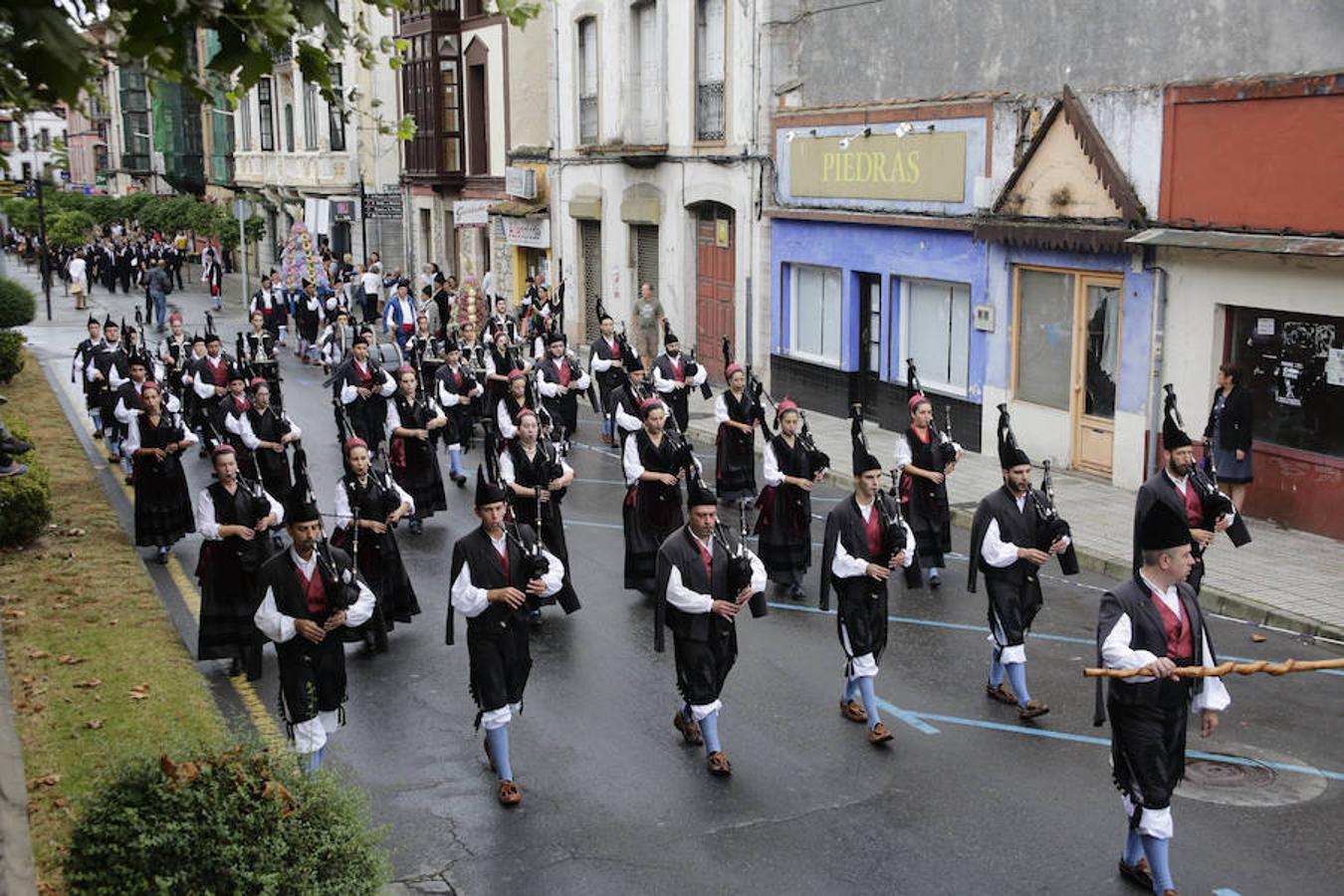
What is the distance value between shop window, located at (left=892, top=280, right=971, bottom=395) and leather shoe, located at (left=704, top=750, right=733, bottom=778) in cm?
1269

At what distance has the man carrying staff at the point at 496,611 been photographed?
352 inches

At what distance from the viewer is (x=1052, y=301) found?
63.2 feet

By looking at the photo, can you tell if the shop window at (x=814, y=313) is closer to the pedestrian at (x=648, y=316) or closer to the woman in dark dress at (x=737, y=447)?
the pedestrian at (x=648, y=316)

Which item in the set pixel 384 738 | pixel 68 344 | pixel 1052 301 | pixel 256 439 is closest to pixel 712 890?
pixel 384 738

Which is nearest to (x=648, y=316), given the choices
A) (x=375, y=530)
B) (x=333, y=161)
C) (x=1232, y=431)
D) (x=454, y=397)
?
(x=454, y=397)

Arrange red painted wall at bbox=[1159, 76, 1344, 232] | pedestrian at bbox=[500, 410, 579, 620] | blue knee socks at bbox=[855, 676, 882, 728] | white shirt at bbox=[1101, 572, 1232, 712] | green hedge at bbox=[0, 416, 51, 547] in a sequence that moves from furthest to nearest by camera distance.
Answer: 1. red painted wall at bbox=[1159, 76, 1344, 232]
2. green hedge at bbox=[0, 416, 51, 547]
3. pedestrian at bbox=[500, 410, 579, 620]
4. blue knee socks at bbox=[855, 676, 882, 728]
5. white shirt at bbox=[1101, 572, 1232, 712]

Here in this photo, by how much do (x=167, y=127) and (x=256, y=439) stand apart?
59.9 metres

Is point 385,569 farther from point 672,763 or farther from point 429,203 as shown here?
point 429,203

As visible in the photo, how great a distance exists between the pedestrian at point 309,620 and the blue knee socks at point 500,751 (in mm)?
950

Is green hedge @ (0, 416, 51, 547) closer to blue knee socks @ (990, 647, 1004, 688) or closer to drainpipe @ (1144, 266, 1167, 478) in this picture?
blue knee socks @ (990, 647, 1004, 688)

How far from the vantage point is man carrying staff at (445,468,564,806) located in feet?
29.3

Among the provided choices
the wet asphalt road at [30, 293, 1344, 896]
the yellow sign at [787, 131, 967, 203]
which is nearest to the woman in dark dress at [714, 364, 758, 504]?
the wet asphalt road at [30, 293, 1344, 896]

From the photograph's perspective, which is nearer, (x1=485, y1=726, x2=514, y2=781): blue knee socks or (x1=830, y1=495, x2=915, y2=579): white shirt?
(x1=485, y1=726, x2=514, y2=781): blue knee socks

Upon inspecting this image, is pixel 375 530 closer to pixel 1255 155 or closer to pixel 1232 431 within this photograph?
pixel 1232 431
